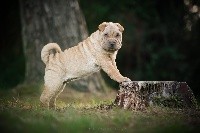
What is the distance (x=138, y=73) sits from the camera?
16.6m

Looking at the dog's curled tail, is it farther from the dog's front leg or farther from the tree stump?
the tree stump

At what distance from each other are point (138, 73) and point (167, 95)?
8.40m

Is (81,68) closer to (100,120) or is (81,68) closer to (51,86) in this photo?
(51,86)

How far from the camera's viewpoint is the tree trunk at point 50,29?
11562mm

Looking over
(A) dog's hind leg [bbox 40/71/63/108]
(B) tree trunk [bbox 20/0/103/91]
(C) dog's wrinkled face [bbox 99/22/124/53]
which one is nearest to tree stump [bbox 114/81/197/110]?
(C) dog's wrinkled face [bbox 99/22/124/53]

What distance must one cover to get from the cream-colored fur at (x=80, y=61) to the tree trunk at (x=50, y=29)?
291cm

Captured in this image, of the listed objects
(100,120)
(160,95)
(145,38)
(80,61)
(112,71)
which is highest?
(145,38)

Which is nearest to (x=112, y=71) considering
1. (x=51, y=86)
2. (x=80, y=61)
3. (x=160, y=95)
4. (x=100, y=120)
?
(x=80, y=61)

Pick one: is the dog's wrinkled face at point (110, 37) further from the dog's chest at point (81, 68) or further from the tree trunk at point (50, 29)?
the tree trunk at point (50, 29)

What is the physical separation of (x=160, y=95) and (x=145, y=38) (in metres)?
9.41

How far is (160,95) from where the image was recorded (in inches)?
325

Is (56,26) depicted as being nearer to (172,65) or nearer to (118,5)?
(118,5)

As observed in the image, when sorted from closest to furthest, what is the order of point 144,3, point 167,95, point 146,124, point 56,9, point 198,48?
point 146,124, point 167,95, point 56,9, point 144,3, point 198,48

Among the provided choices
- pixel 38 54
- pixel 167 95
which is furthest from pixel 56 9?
pixel 167 95
